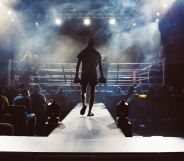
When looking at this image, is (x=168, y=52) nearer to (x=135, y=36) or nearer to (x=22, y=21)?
(x=135, y=36)

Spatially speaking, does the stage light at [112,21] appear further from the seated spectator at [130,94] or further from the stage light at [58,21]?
the seated spectator at [130,94]

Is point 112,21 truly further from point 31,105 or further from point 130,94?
point 31,105

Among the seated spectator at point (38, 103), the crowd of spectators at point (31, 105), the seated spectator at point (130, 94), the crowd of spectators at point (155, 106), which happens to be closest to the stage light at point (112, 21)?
the crowd of spectators at point (155, 106)

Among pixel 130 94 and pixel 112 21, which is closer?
pixel 130 94

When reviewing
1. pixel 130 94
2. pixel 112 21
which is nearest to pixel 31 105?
pixel 130 94

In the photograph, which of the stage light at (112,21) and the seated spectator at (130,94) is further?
the stage light at (112,21)

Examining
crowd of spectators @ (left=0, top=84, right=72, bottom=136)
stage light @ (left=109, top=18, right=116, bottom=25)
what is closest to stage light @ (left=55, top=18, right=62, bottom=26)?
stage light @ (left=109, top=18, right=116, bottom=25)

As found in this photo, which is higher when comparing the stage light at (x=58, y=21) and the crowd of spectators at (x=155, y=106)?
the stage light at (x=58, y=21)

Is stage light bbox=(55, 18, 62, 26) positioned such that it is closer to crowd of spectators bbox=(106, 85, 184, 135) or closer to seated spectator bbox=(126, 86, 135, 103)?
crowd of spectators bbox=(106, 85, 184, 135)

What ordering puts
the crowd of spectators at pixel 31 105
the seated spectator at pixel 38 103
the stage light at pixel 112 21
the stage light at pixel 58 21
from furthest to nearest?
the stage light at pixel 58 21
the stage light at pixel 112 21
the seated spectator at pixel 38 103
the crowd of spectators at pixel 31 105

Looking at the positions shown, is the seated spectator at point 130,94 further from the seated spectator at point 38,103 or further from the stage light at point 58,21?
the stage light at point 58,21

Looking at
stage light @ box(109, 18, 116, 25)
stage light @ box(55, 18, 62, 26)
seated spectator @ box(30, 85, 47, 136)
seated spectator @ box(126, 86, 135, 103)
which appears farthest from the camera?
stage light @ box(55, 18, 62, 26)

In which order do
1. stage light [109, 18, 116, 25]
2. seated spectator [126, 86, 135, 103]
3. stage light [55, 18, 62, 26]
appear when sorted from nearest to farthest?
seated spectator [126, 86, 135, 103] < stage light [109, 18, 116, 25] < stage light [55, 18, 62, 26]

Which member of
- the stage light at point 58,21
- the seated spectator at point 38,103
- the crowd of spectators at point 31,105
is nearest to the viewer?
the crowd of spectators at point 31,105
